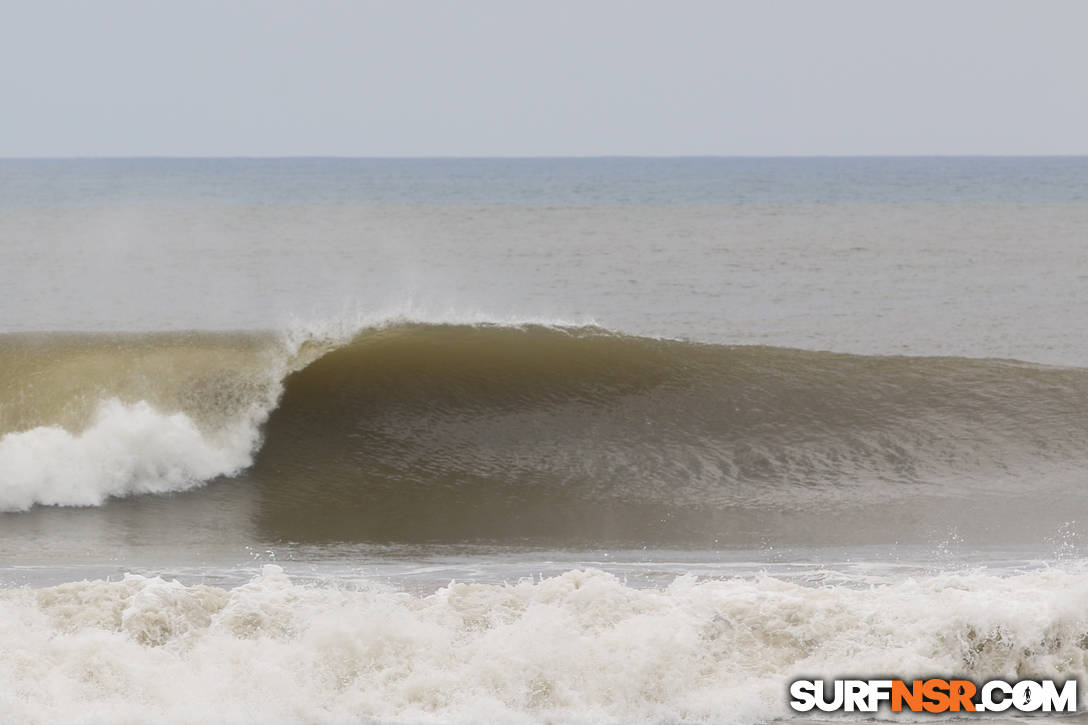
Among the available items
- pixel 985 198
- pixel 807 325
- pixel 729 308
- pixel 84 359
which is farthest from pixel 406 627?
pixel 985 198

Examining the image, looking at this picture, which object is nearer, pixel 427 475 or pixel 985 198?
pixel 427 475

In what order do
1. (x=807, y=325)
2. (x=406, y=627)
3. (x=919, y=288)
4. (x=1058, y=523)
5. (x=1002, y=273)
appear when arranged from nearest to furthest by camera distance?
(x=406, y=627) < (x=1058, y=523) < (x=807, y=325) < (x=919, y=288) < (x=1002, y=273)

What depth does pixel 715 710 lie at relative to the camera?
15.9 feet

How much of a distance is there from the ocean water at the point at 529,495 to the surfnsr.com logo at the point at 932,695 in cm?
7

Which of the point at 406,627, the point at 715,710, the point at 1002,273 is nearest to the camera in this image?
the point at 715,710

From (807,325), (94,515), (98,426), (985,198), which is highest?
(985,198)

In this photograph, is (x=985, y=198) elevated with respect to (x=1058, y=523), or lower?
elevated

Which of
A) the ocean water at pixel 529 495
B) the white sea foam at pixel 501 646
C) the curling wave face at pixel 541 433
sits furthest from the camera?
the curling wave face at pixel 541 433

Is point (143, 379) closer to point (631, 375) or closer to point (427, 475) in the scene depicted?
point (427, 475)

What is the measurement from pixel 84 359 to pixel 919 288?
14.1m

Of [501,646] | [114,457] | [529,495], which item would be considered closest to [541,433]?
[529,495]

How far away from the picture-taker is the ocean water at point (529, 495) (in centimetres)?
509

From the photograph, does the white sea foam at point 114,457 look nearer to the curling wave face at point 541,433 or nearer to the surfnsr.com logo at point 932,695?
the curling wave face at point 541,433

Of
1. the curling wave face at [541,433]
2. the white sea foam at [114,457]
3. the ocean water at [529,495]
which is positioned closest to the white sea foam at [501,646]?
the ocean water at [529,495]
